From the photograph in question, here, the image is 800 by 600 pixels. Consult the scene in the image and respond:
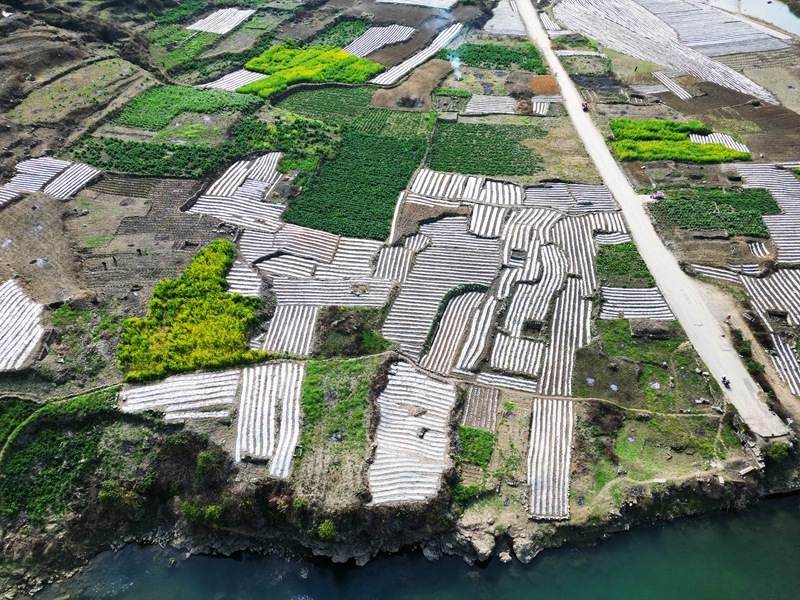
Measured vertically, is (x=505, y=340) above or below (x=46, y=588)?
above

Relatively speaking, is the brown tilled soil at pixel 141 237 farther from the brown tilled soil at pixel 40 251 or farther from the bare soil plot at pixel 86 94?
the bare soil plot at pixel 86 94

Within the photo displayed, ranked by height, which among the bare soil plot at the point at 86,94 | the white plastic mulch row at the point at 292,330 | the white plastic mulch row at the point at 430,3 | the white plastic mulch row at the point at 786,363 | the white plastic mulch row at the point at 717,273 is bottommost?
the white plastic mulch row at the point at 786,363

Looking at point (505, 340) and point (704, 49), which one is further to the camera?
point (704, 49)

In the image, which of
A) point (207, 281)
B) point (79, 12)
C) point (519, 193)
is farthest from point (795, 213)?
point (79, 12)

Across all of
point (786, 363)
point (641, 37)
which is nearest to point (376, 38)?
point (641, 37)

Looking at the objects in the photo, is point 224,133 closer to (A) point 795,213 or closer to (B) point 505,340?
(B) point 505,340

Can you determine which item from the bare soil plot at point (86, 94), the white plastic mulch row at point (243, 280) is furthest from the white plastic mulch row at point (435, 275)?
the bare soil plot at point (86, 94)
